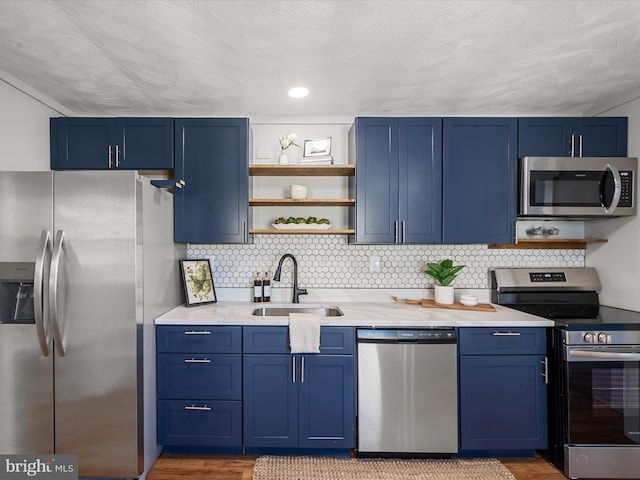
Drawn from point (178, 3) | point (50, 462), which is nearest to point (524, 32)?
point (178, 3)

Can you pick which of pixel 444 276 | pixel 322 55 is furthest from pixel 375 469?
pixel 322 55

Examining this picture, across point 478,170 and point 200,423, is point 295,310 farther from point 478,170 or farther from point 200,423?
point 478,170

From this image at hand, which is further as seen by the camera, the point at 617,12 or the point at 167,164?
the point at 167,164

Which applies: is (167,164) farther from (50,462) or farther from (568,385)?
(568,385)

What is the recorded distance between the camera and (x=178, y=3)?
1.60 m

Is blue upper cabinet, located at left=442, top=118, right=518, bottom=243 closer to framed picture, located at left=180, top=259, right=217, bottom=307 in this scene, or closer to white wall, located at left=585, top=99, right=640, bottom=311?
white wall, located at left=585, top=99, right=640, bottom=311

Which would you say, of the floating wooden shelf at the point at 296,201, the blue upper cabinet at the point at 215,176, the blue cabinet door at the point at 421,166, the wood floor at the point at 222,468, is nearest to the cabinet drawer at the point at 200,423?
the wood floor at the point at 222,468

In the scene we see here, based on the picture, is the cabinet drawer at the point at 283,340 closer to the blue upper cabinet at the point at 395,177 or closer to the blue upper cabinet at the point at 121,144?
the blue upper cabinet at the point at 395,177

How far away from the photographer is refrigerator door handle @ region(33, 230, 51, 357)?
6.39 ft

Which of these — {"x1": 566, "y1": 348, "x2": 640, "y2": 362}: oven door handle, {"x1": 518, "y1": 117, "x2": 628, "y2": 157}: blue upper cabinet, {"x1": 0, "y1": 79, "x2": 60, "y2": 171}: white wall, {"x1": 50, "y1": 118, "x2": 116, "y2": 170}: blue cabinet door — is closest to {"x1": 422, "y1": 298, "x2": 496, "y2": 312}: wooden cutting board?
{"x1": 566, "y1": 348, "x2": 640, "y2": 362}: oven door handle

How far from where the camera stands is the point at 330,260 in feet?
10.1

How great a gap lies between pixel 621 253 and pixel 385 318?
192 centimetres

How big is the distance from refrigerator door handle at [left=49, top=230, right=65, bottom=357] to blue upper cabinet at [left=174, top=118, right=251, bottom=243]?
2.83ft

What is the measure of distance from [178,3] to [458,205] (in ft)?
7.15
